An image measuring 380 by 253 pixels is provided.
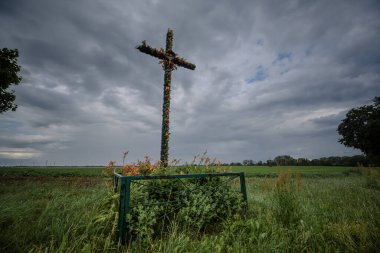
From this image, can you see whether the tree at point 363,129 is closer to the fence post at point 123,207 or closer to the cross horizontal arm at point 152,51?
the cross horizontal arm at point 152,51

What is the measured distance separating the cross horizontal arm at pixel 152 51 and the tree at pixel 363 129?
28.9m

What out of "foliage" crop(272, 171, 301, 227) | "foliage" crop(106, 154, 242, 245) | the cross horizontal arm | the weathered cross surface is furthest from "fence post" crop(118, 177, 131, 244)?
the cross horizontal arm

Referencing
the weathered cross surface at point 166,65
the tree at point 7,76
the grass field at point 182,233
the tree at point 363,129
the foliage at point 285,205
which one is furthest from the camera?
the tree at point 363,129

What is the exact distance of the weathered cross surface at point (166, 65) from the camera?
6.79 meters

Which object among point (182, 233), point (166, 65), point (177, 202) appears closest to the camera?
point (182, 233)

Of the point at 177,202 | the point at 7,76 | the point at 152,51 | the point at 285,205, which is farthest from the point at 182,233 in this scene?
the point at 7,76

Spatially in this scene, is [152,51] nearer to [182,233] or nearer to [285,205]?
[182,233]

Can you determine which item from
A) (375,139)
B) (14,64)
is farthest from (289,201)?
(375,139)

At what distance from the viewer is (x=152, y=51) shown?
7121 mm

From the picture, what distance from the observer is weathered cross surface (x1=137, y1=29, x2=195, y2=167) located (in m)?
6.79

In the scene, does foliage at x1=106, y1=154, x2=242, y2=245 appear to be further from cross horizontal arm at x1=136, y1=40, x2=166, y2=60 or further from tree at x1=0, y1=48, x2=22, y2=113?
tree at x1=0, y1=48, x2=22, y2=113

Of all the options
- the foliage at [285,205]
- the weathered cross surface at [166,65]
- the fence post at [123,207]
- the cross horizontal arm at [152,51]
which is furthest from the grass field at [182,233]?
the cross horizontal arm at [152,51]

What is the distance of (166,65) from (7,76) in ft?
41.3

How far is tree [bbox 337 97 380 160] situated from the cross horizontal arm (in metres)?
28.9
